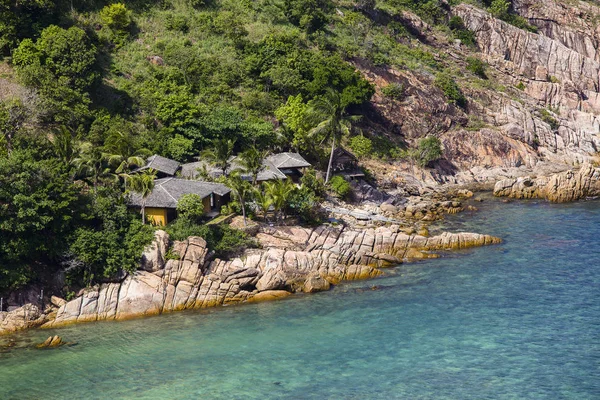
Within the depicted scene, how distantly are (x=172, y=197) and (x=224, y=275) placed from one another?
8.68 metres

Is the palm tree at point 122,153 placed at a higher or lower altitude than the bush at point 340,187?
higher

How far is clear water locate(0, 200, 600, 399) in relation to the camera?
104ft

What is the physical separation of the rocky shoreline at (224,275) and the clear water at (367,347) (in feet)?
3.86

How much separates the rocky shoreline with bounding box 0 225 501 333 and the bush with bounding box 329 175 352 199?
14.4 meters

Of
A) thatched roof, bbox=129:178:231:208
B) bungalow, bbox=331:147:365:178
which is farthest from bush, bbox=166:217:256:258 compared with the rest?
bungalow, bbox=331:147:365:178

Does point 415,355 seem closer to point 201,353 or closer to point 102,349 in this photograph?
point 201,353

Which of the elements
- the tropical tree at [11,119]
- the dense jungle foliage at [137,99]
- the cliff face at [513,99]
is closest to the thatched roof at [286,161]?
the dense jungle foliage at [137,99]

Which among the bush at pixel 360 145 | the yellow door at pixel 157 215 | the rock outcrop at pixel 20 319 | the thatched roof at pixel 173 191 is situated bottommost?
the rock outcrop at pixel 20 319

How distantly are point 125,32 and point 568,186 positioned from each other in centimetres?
5703

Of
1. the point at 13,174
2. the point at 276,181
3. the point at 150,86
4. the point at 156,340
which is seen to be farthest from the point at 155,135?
the point at 156,340

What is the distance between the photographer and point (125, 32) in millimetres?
81062

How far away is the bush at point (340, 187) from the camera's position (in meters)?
65.6

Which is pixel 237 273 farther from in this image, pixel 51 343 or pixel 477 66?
pixel 477 66

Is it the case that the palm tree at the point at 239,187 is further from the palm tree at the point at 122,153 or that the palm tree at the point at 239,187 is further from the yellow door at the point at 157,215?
the palm tree at the point at 122,153
